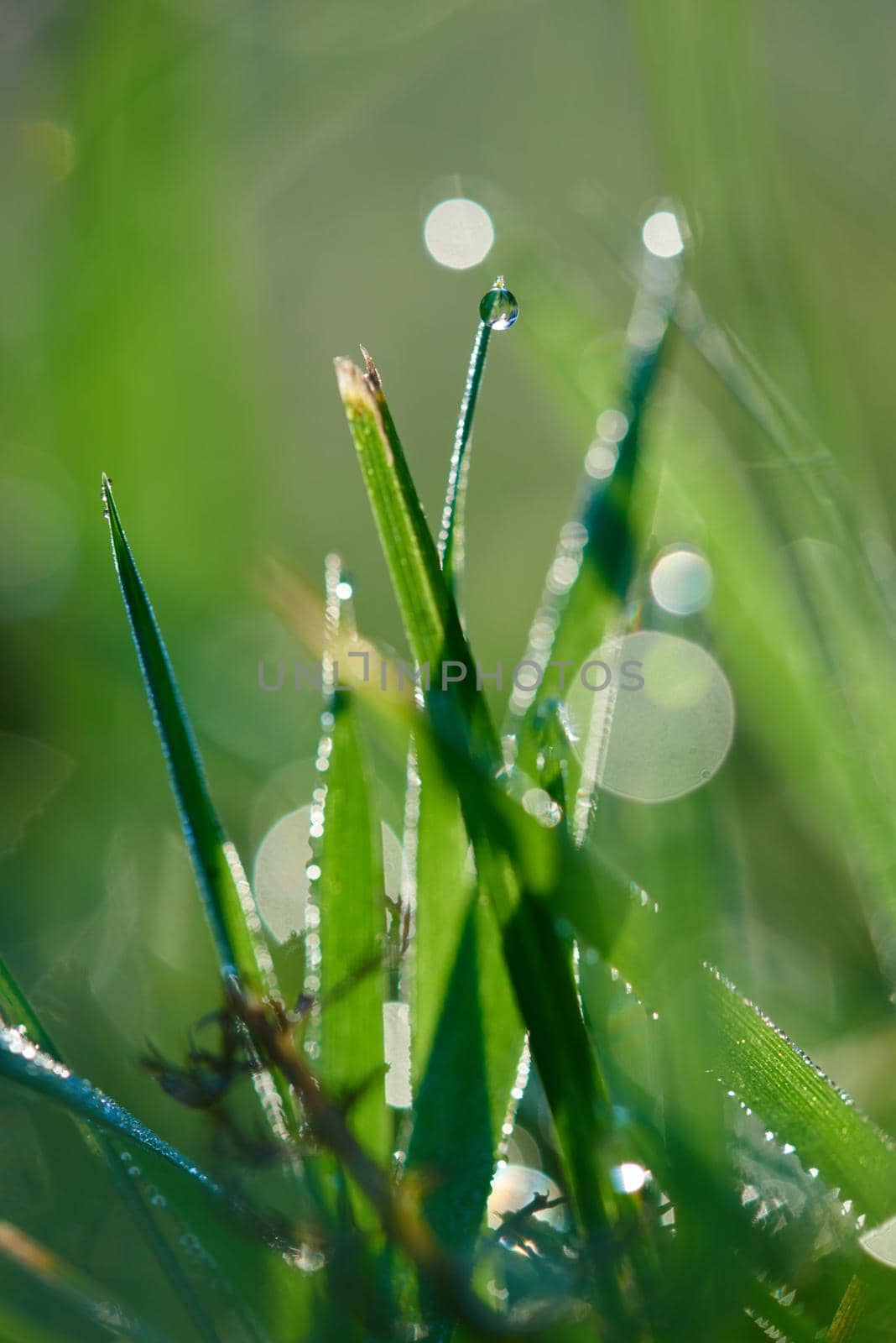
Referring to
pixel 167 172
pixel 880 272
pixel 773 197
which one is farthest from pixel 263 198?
pixel 773 197

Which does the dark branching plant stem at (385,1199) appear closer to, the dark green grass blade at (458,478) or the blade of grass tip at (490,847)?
the blade of grass tip at (490,847)

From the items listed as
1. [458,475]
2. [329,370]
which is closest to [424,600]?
[458,475]

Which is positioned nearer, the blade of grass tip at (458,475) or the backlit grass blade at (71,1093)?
the backlit grass blade at (71,1093)

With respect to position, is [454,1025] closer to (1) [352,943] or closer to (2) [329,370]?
(1) [352,943]

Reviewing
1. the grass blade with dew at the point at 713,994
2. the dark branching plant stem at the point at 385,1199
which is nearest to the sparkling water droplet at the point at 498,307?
the grass blade with dew at the point at 713,994

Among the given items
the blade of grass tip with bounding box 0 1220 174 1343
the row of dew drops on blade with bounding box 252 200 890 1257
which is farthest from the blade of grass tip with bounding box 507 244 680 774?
the blade of grass tip with bounding box 0 1220 174 1343

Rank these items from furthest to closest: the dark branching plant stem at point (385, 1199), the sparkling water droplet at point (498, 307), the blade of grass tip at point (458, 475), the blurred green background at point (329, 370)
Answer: the blurred green background at point (329, 370) < the sparkling water droplet at point (498, 307) < the blade of grass tip at point (458, 475) < the dark branching plant stem at point (385, 1199)
